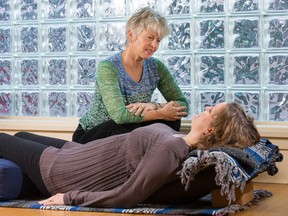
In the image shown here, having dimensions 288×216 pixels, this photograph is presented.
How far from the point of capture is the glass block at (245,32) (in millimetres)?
4926

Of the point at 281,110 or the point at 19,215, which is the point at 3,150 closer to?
the point at 19,215

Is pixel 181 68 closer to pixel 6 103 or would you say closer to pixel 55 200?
pixel 6 103

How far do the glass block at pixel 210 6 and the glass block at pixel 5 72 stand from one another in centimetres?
137

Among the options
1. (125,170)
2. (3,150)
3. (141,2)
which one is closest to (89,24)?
(141,2)

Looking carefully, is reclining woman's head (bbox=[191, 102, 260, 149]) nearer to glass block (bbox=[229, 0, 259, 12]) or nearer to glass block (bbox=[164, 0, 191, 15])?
glass block (bbox=[229, 0, 259, 12])

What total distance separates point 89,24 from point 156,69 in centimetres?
70

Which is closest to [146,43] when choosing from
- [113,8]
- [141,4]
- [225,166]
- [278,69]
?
[141,4]

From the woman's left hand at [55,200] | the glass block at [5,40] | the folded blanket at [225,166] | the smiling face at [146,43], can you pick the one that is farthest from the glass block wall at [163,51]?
the woman's left hand at [55,200]

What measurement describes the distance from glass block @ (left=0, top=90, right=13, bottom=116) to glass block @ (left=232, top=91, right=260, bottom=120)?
1541mm

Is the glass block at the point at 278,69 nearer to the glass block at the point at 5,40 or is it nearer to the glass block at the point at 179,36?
the glass block at the point at 179,36

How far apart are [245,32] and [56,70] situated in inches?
50.9

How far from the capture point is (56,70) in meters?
5.49

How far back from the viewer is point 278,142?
4.84 meters

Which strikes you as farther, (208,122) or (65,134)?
(65,134)
